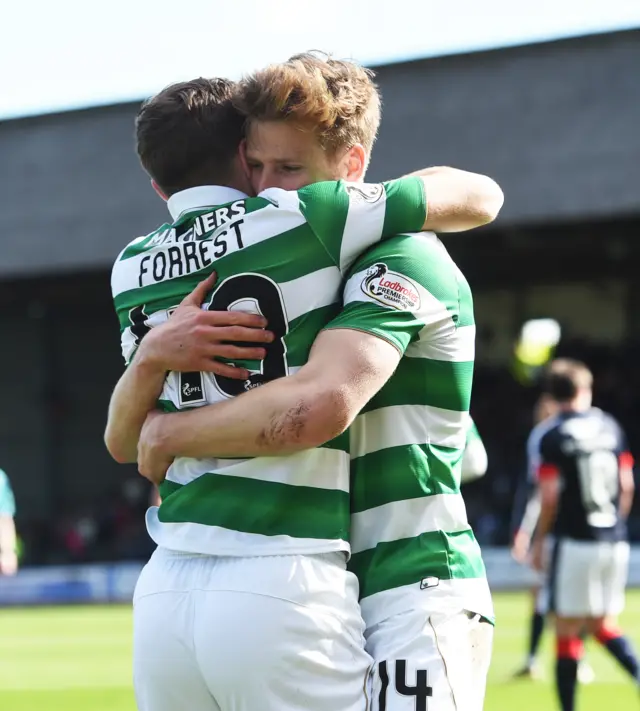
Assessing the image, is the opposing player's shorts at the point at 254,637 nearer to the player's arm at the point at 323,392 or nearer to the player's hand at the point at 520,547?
the player's arm at the point at 323,392

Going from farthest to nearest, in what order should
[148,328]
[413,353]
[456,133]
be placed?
1. [456,133]
2. [148,328]
3. [413,353]

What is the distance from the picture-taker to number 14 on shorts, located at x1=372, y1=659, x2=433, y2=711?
6.64 feet

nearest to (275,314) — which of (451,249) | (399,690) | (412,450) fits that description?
(412,450)

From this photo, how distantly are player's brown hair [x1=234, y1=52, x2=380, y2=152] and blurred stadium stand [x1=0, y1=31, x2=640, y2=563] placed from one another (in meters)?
15.4

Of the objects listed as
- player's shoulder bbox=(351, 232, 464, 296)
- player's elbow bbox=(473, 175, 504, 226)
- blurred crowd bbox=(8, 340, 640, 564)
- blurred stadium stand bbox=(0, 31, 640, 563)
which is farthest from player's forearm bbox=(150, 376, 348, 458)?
blurred crowd bbox=(8, 340, 640, 564)

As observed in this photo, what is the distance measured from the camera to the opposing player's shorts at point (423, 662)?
203cm

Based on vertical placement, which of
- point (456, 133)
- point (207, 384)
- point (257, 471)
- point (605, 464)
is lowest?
point (605, 464)

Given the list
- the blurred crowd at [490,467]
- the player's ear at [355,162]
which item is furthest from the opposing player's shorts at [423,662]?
the blurred crowd at [490,467]

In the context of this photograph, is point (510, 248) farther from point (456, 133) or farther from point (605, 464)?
point (605, 464)

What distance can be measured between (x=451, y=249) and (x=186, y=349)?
19507 millimetres

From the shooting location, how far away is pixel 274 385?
205cm

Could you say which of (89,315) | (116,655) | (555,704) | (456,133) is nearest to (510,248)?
(456,133)

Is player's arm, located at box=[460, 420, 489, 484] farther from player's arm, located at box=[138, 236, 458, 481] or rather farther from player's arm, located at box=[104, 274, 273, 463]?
player's arm, located at box=[104, 274, 273, 463]

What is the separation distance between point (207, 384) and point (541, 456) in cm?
555
